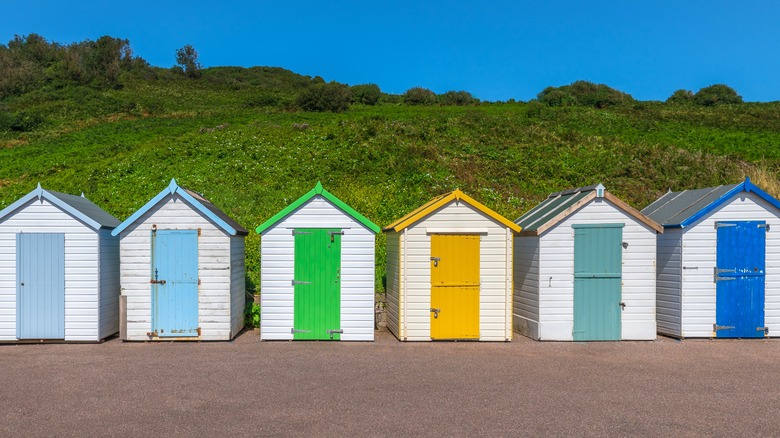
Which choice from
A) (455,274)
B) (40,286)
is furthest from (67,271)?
(455,274)

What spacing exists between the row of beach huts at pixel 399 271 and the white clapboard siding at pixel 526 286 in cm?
6

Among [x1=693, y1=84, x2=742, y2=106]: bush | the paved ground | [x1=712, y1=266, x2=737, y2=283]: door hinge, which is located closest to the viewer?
the paved ground

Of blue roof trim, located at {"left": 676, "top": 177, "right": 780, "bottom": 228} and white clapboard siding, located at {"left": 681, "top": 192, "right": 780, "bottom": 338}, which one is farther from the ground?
blue roof trim, located at {"left": 676, "top": 177, "right": 780, "bottom": 228}

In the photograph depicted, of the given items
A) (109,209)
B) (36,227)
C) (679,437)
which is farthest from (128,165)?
(679,437)

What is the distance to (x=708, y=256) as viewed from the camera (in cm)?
1184

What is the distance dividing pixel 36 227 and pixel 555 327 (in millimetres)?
10091

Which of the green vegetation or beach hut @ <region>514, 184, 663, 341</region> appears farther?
the green vegetation

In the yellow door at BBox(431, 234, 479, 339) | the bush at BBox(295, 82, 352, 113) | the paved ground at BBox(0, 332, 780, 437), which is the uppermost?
the bush at BBox(295, 82, 352, 113)

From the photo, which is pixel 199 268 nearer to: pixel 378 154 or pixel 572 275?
pixel 572 275

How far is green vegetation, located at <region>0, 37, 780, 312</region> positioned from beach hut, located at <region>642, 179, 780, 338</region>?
703cm

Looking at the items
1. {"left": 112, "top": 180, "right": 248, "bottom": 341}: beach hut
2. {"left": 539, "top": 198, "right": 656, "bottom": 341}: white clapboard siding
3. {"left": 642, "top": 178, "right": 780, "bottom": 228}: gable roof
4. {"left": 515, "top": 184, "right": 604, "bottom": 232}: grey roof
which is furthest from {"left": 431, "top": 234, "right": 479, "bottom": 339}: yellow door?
{"left": 642, "top": 178, "right": 780, "bottom": 228}: gable roof

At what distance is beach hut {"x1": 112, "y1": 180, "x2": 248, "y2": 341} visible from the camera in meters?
11.3

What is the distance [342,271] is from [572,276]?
177 inches

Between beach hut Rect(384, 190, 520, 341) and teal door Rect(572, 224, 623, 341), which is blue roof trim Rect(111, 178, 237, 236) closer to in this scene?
beach hut Rect(384, 190, 520, 341)
